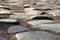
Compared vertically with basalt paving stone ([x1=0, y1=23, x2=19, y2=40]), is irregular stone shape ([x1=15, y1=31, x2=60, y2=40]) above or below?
above

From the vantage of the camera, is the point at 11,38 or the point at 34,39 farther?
the point at 11,38

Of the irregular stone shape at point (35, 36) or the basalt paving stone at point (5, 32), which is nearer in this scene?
the irregular stone shape at point (35, 36)

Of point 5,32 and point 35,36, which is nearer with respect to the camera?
point 35,36

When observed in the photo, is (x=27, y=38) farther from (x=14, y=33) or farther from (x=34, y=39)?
(x=14, y=33)

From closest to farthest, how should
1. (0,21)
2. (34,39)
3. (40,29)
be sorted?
(34,39) < (40,29) < (0,21)

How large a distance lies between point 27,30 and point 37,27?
19 cm

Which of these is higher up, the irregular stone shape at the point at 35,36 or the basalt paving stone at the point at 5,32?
the irregular stone shape at the point at 35,36

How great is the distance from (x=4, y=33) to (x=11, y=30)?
93 millimetres

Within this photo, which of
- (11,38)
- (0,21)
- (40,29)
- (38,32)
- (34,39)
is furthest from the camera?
(0,21)

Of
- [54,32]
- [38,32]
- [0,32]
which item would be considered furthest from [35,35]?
[0,32]

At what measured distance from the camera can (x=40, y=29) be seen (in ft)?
7.68

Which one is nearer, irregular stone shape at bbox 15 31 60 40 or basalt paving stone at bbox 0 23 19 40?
irregular stone shape at bbox 15 31 60 40

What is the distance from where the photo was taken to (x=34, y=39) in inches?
75.6

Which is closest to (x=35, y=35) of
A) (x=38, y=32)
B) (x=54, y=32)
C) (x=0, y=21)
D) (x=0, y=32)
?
(x=38, y=32)
